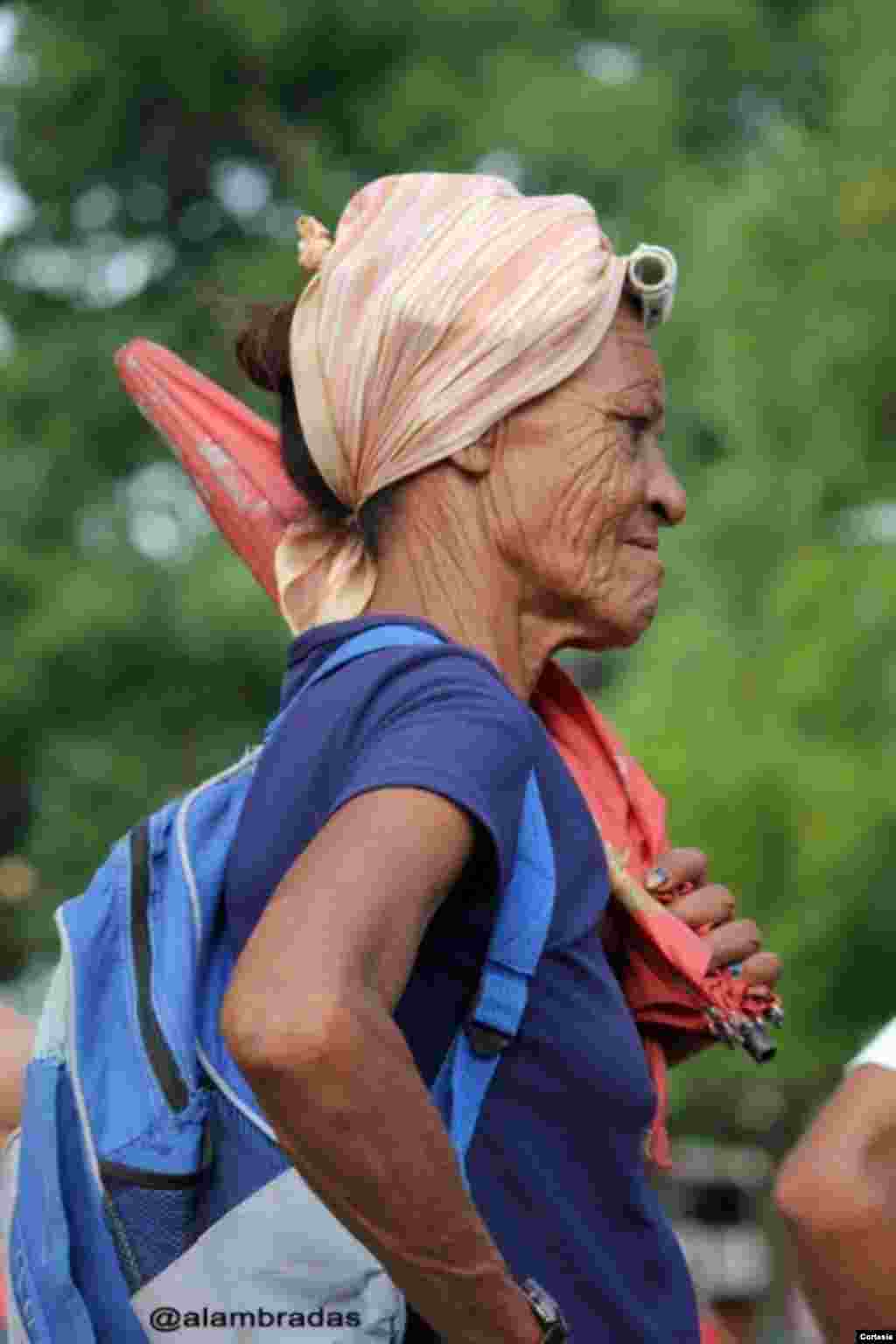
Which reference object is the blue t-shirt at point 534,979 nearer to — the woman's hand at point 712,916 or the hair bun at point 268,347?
the woman's hand at point 712,916

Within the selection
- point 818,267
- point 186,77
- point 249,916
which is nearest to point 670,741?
point 818,267

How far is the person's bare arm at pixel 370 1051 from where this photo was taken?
218 cm

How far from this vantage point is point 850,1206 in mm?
3127

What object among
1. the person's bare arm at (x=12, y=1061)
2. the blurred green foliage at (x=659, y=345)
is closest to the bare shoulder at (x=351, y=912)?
the person's bare arm at (x=12, y=1061)

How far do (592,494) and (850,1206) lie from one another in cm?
80

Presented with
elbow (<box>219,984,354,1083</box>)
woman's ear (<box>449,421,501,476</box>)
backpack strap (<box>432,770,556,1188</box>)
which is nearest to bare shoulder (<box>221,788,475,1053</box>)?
elbow (<box>219,984,354,1083</box>)

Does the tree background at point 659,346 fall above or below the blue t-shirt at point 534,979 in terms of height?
below

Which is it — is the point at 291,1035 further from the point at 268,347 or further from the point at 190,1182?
the point at 268,347

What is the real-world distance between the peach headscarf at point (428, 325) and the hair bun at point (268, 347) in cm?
7

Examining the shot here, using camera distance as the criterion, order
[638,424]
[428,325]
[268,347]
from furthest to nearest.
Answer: [268,347]
[638,424]
[428,325]

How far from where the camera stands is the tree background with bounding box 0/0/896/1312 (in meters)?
8.45

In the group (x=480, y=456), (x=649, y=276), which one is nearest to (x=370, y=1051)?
(x=480, y=456)

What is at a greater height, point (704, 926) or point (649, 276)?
point (649, 276)

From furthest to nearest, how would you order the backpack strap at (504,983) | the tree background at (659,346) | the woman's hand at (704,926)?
the tree background at (659,346) → the woman's hand at (704,926) → the backpack strap at (504,983)
